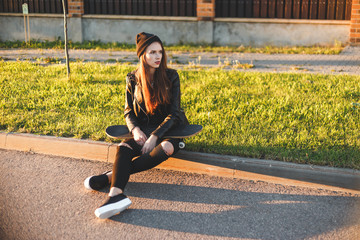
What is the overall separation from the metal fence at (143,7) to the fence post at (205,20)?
1.58 feet

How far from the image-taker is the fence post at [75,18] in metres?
13.6

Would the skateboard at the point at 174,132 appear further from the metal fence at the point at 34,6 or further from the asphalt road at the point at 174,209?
the metal fence at the point at 34,6

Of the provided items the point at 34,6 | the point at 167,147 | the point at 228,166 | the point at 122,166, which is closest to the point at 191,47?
the point at 34,6

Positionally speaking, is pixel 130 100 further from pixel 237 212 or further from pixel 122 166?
pixel 237 212

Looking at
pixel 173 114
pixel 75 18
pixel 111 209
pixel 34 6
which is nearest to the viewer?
pixel 111 209

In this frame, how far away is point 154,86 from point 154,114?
316 mm

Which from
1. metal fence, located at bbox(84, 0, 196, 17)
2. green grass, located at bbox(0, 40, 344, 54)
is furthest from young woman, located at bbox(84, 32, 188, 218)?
metal fence, located at bbox(84, 0, 196, 17)

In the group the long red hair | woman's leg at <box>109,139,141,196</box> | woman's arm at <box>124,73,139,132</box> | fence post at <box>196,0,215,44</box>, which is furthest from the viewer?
fence post at <box>196,0,215,44</box>

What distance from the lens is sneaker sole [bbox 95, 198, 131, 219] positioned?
368cm

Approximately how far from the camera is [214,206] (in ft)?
Answer: 13.0

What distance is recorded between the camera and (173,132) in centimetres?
454

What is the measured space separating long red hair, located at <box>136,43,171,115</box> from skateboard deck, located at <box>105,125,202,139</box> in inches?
12.9

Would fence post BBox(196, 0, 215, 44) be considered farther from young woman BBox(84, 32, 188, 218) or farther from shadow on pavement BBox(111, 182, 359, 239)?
shadow on pavement BBox(111, 182, 359, 239)

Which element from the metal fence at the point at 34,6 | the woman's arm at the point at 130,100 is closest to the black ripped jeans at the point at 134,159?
the woman's arm at the point at 130,100
